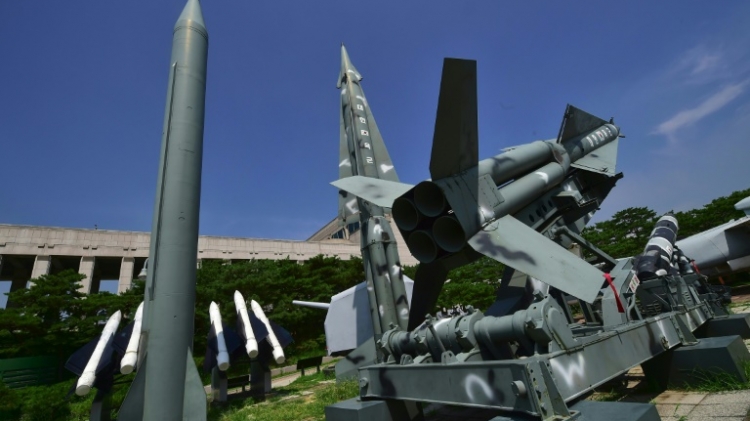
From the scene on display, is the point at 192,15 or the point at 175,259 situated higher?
the point at 192,15

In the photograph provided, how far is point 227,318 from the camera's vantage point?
53.9 feet

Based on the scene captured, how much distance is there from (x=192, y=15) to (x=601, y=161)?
846 centimetres

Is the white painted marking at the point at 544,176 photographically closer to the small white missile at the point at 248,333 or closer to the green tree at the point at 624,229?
the small white missile at the point at 248,333

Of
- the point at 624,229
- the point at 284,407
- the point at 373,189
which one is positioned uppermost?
the point at 624,229

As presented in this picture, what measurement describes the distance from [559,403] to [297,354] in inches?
702

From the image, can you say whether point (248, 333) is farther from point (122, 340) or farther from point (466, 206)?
point (466, 206)

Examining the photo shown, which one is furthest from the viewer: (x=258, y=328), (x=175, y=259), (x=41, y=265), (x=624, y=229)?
(x=624, y=229)

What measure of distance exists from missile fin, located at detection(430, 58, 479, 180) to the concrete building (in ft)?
67.1

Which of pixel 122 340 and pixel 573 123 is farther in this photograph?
pixel 573 123

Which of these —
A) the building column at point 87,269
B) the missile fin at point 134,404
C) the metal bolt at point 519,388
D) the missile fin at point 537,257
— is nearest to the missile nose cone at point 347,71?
the missile fin at point 537,257

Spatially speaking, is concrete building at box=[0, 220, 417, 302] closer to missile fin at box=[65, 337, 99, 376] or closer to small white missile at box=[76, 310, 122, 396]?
small white missile at box=[76, 310, 122, 396]

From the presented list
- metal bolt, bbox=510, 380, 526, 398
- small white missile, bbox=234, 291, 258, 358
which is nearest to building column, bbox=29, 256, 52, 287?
small white missile, bbox=234, 291, 258, 358

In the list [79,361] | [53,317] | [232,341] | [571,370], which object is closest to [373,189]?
[571,370]

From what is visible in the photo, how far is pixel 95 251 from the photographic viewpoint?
927 inches
